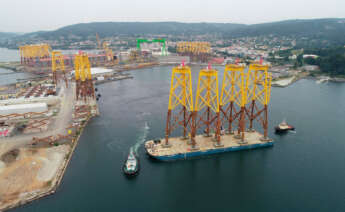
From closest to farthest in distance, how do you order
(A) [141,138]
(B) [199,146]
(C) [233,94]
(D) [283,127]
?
(B) [199,146], (C) [233,94], (A) [141,138], (D) [283,127]

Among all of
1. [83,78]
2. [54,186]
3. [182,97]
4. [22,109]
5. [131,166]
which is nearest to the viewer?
[54,186]

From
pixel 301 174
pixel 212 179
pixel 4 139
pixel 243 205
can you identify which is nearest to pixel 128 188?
pixel 212 179

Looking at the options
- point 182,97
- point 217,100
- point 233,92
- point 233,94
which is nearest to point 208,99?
point 217,100

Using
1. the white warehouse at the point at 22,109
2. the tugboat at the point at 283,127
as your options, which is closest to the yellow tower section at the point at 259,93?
the tugboat at the point at 283,127

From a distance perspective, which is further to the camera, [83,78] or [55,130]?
[83,78]

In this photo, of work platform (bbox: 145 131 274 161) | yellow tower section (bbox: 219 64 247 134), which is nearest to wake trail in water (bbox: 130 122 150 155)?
work platform (bbox: 145 131 274 161)

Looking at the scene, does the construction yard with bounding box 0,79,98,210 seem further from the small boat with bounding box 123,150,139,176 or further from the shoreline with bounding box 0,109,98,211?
the small boat with bounding box 123,150,139,176

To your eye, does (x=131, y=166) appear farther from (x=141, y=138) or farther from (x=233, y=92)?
(x=233, y=92)

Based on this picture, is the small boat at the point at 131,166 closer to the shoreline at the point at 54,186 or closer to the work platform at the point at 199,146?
the work platform at the point at 199,146

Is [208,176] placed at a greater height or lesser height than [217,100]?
lesser
